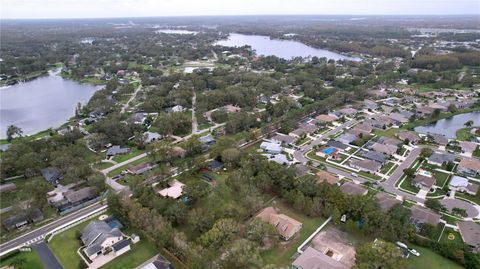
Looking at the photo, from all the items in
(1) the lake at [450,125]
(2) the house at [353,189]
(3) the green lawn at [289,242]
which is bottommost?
(1) the lake at [450,125]

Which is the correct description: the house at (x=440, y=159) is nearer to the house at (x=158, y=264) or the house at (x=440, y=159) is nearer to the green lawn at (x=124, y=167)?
the house at (x=158, y=264)

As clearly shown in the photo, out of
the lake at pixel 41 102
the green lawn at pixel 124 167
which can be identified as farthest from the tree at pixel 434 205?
the lake at pixel 41 102

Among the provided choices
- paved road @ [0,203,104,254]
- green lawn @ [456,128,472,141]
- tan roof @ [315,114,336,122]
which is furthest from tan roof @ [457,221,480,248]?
paved road @ [0,203,104,254]

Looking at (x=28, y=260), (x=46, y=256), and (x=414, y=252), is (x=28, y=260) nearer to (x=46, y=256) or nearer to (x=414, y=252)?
(x=46, y=256)

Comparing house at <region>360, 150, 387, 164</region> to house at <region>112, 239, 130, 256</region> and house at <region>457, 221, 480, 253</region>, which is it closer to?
house at <region>457, 221, 480, 253</region>

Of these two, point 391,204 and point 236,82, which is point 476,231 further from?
point 236,82

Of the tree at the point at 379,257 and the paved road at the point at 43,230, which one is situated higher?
the tree at the point at 379,257
